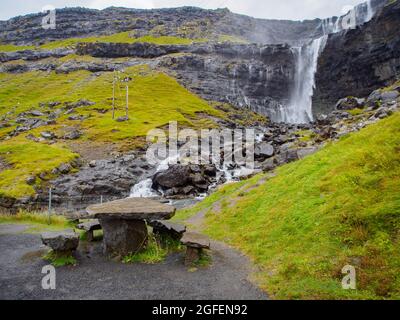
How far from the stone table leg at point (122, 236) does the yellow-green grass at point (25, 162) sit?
33.2m

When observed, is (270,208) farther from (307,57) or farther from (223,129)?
(307,57)

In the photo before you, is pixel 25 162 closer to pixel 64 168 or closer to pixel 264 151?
pixel 64 168

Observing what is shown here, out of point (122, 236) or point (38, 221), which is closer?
point (122, 236)

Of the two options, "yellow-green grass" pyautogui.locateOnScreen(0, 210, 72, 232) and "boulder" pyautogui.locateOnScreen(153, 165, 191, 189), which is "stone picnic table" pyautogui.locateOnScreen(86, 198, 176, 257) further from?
"boulder" pyautogui.locateOnScreen(153, 165, 191, 189)

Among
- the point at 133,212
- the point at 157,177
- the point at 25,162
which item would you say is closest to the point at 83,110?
the point at 25,162

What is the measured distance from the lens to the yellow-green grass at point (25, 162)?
4581cm

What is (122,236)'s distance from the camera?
15.2m

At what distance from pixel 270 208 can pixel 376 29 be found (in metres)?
106

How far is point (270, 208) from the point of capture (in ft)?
61.2

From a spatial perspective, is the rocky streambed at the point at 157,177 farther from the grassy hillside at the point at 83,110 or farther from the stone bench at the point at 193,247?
the stone bench at the point at 193,247

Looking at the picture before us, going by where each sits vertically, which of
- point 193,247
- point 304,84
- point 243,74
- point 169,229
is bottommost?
point 193,247

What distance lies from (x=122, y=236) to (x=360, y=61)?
108704 millimetres

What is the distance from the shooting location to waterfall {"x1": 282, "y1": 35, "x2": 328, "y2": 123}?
11419cm

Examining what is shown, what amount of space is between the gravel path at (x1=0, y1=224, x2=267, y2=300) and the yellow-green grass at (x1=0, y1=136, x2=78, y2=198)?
32860 millimetres
